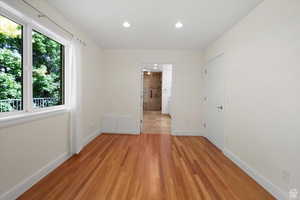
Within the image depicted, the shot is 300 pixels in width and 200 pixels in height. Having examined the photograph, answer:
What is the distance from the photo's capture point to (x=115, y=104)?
13.1 feet

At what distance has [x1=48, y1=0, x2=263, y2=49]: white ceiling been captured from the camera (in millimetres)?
1890

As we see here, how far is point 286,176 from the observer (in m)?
1.47

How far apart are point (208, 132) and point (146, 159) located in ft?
6.52

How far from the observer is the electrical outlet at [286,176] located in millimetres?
1434

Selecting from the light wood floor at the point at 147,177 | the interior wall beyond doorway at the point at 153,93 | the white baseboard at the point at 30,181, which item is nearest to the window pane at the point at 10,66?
the white baseboard at the point at 30,181

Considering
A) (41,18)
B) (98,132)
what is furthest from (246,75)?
(98,132)

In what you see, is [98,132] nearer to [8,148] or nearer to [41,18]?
[8,148]

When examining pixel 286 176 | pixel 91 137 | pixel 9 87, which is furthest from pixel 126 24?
pixel 286 176

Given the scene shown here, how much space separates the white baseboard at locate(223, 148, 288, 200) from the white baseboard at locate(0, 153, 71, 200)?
299 centimetres

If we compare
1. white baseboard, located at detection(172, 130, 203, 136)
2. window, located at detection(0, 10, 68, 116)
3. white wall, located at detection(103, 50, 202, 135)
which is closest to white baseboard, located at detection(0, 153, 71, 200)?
window, located at detection(0, 10, 68, 116)

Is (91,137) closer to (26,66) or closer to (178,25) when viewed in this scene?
(26,66)

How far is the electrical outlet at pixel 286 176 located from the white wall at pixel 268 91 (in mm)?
17

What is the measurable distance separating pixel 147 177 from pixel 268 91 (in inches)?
78.3

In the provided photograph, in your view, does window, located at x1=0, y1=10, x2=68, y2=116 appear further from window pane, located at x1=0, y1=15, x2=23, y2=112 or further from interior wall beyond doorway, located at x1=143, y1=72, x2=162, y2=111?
interior wall beyond doorway, located at x1=143, y1=72, x2=162, y2=111
